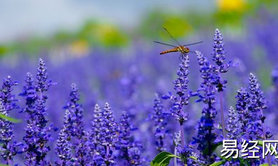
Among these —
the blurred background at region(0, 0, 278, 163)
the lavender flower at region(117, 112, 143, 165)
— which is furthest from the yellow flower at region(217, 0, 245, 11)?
the lavender flower at region(117, 112, 143, 165)

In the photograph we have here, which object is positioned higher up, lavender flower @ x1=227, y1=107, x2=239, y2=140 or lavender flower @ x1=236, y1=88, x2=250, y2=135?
lavender flower @ x1=236, y1=88, x2=250, y2=135

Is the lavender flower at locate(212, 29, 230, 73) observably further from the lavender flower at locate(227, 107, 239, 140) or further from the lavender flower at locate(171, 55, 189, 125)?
the lavender flower at locate(227, 107, 239, 140)

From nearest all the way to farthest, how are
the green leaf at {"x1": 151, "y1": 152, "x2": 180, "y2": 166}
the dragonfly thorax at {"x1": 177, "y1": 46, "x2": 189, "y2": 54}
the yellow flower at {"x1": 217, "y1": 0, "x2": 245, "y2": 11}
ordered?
the green leaf at {"x1": 151, "y1": 152, "x2": 180, "y2": 166} → the dragonfly thorax at {"x1": 177, "y1": 46, "x2": 189, "y2": 54} → the yellow flower at {"x1": 217, "y1": 0, "x2": 245, "y2": 11}

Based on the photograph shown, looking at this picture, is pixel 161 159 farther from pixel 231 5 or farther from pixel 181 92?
pixel 231 5

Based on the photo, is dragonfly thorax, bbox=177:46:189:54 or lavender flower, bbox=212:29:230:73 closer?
lavender flower, bbox=212:29:230:73

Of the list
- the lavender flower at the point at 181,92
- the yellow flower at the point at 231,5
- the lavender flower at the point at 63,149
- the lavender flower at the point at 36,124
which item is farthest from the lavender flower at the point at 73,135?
the yellow flower at the point at 231,5

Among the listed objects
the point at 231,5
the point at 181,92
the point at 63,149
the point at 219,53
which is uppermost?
the point at 231,5

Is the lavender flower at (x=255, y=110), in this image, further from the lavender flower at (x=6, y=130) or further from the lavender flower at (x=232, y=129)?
the lavender flower at (x=6, y=130)

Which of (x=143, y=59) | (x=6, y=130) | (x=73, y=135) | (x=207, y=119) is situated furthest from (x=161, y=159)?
(x=143, y=59)

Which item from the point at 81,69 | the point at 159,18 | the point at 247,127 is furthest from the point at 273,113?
the point at 159,18
